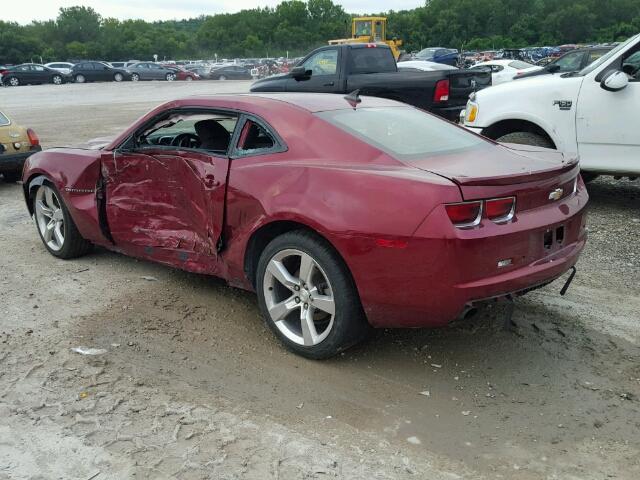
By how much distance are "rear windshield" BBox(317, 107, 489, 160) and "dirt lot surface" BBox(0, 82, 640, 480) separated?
1162 mm

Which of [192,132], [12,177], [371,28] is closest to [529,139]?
[192,132]

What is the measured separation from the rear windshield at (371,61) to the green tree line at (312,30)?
247 ft

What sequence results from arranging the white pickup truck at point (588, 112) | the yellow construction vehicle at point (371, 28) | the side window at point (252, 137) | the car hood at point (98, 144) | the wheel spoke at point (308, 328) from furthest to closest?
the yellow construction vehicle at point (371, 28)
the white pickup truck at point (588, 112)
the car hood at point (98, 144)
the side window at point (252, 137)
the wheel spoke at point (308, 328)

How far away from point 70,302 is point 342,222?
242 cm

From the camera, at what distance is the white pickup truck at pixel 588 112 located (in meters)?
6.21

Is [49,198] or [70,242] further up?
[49,198]

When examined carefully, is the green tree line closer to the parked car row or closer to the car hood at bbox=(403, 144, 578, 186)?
the parked car row

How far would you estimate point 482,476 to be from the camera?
2645mm

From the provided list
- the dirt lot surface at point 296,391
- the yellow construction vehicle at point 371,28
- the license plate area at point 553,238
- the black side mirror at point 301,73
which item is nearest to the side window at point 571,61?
the black side mirror at point 301,73

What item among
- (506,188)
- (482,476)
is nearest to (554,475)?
(482,476)

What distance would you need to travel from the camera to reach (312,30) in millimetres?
115375

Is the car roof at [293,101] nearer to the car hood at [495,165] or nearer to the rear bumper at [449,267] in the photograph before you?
the car hood at [495,165]

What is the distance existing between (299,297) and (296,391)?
55 cm

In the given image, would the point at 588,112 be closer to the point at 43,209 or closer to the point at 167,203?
the point at 167,203
